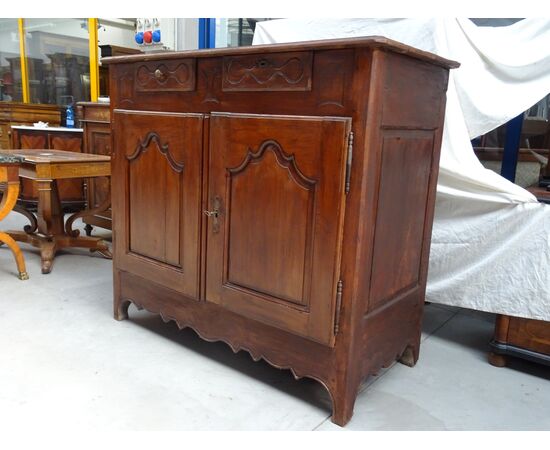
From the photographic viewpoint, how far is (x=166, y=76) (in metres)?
1.88

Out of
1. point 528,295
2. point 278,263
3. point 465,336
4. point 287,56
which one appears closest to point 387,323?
point 278,263

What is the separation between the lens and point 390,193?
1578mm

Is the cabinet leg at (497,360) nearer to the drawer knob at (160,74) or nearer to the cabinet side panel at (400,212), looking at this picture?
the cabinet side panel at (400,212)

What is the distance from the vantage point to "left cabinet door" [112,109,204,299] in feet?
6.04

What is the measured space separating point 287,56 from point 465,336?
149cm

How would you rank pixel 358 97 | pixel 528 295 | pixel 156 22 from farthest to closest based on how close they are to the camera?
1. pixel 156 22
2. pixel 528 295
3. pixel 358 97

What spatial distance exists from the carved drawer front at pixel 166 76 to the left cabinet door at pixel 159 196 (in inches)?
4.0

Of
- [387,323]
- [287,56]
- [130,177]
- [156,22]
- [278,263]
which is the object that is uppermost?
[156,22]

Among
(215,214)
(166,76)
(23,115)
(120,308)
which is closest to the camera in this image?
(215,214)

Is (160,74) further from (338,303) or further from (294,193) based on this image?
(338,303)

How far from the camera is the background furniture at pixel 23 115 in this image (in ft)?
16.1

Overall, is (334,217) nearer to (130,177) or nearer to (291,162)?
(291,162)

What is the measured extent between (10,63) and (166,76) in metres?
4.91

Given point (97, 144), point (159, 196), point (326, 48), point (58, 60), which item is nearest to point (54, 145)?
point (97, 144)
